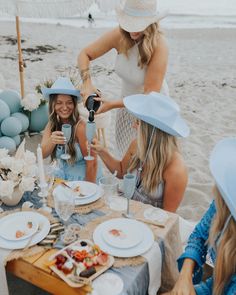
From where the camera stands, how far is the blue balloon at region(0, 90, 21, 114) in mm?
4867

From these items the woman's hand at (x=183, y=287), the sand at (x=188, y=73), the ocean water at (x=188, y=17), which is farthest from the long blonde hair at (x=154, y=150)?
the ocean water at (x=188, y=17)

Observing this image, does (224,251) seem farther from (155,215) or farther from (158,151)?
(158,151)

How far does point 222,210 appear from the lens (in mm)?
1892

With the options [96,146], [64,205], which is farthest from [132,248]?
[96,146]

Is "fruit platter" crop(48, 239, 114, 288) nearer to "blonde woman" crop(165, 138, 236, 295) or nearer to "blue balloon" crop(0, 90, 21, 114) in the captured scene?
"blonde woman" crop(165, 138, 236, 295)

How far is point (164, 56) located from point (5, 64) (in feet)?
20.2

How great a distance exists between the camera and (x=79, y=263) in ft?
6.36

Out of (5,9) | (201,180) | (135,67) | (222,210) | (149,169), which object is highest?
(5,9)

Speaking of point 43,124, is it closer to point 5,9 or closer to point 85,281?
point 5,9

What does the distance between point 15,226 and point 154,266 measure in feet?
2.66

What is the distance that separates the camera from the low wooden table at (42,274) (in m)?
1.88

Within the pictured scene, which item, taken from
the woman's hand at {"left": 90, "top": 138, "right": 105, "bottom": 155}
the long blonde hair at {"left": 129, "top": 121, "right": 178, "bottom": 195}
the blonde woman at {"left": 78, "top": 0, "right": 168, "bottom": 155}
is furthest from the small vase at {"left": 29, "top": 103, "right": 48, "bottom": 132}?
the long blonde hair at {"left": 129, "top": 121, "right": 178, "bottom": 195}

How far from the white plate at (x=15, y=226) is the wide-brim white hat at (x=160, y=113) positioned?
979 millimetres

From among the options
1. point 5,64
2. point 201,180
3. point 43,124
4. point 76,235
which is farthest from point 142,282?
point 5,64
